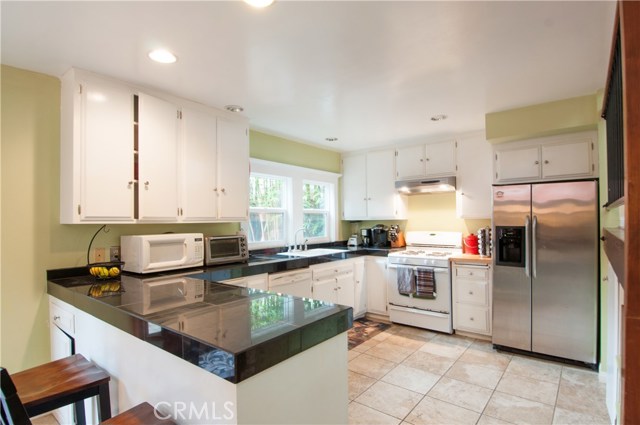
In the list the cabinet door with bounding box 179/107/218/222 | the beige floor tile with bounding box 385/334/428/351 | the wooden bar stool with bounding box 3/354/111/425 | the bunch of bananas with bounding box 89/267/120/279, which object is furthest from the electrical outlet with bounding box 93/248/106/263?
the beige floor tile with bounding box 385/334/428/351

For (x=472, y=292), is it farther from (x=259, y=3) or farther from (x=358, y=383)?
(x=259, y=3)

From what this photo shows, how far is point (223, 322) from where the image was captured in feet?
3.94

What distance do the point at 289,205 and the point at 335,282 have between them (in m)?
1.15

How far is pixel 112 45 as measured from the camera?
1948 millimetres

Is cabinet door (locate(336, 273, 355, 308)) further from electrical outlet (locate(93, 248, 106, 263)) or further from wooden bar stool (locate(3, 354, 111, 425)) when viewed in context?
wooden bar stool (locate(3, 354, 111, 425))

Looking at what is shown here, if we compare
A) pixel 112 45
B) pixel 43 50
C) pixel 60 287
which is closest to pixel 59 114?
pixel 43 50

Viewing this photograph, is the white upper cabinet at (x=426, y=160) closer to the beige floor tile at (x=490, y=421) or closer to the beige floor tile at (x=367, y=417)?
the beige floor tile at (x=490, y=421)

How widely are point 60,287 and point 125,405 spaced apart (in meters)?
1.09

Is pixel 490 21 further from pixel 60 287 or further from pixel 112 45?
pixel 60 287

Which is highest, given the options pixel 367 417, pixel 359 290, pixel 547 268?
pixel 547 268

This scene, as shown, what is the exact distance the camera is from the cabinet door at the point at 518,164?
325 cm

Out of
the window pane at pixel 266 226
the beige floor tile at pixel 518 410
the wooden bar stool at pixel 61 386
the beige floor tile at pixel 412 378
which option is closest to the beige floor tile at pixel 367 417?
the beige floor tile at pixel 412 378

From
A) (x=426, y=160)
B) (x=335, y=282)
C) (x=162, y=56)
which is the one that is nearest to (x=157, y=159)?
(x=162, y=56)

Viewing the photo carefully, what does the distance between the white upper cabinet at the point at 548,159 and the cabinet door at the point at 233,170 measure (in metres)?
2.55
